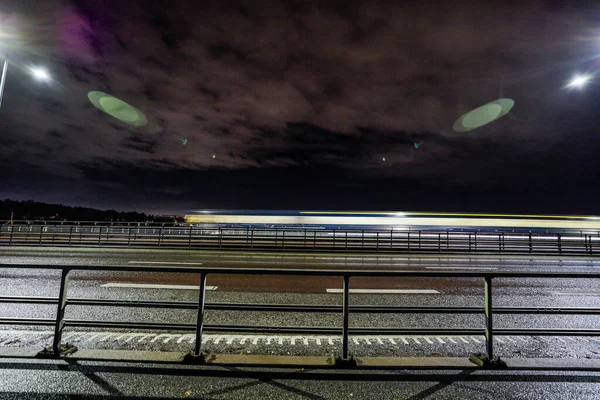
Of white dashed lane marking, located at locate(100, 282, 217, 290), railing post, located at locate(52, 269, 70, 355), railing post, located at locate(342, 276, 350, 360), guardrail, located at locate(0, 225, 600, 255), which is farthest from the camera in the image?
guardrail, located at locate(0, 225, 600, 255)

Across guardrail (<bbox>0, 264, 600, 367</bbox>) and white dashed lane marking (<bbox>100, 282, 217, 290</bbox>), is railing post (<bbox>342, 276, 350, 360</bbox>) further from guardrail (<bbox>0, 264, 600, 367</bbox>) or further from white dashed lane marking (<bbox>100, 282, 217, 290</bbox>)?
white dashed lane marking (<bbox>100, 282, 217, 290</bbox>)

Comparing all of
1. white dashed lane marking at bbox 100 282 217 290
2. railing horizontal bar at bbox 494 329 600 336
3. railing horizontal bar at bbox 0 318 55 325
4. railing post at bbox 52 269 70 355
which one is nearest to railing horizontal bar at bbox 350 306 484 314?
railing horizontal bar at bbox 494 329 600 336

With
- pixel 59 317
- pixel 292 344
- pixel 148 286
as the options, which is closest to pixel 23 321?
pixel 59 317

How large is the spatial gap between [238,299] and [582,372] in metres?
6.12

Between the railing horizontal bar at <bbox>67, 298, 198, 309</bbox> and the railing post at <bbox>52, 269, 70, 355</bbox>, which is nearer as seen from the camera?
the railing post at <bbox>52, 269, 70, 355</bbox>

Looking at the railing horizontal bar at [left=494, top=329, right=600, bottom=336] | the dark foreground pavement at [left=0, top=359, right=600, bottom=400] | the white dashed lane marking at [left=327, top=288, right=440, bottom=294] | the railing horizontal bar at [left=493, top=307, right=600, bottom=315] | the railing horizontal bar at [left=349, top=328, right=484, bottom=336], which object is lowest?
the dark foreground pavement at [left=0, top=359, right=600, bottom=400]

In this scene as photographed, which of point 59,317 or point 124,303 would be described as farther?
point 124,303

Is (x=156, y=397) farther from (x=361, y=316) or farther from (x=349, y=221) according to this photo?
(x=349, y=221)

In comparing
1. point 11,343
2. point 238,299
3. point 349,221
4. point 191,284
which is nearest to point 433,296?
point 238,299

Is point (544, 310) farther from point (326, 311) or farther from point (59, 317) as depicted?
point (59, 317)

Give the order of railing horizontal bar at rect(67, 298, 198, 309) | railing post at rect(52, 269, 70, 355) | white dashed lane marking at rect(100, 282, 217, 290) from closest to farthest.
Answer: railing post at rect(52, 269, 70, 355), railing horizontal bar at rect(67, 298, 198, 309), white dashed lane marking at rect(100, 282, 217, 290)

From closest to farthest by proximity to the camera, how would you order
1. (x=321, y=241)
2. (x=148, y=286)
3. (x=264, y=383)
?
(x=264, y=383)
(x=148, y=286)
(x=321, y=241)

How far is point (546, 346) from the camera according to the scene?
466 centimetres

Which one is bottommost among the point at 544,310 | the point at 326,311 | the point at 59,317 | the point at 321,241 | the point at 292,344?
the point at 292,344
